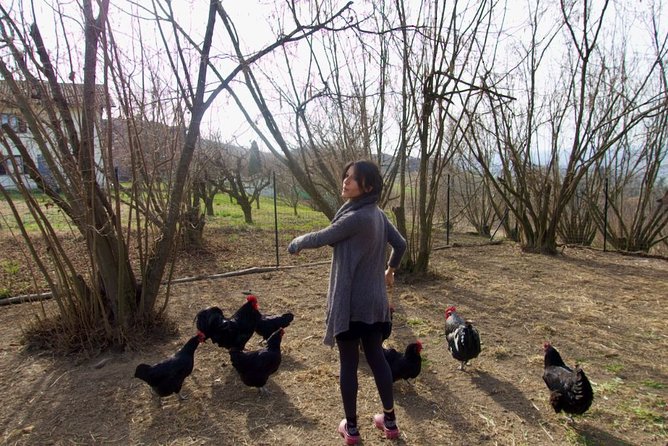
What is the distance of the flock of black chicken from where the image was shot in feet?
8.05

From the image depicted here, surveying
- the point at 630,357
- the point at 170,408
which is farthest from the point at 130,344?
the point at 630,357

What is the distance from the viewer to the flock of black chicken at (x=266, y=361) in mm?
2455

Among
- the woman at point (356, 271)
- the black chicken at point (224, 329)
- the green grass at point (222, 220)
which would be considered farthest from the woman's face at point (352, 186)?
the green grass at point (222, 220)

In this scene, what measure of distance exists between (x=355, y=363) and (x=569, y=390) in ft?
3.98

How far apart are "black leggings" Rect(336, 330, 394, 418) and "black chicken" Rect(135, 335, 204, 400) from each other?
3.74 ft

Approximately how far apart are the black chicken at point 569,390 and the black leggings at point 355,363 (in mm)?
982

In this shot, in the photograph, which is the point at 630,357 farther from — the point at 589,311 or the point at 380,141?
the point at 380,141

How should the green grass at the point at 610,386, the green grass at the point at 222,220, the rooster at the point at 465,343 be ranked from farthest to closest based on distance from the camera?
the green grass at the point at 222,220 → the rooster at the point at 465,343 → the green grass at the point at 610,386

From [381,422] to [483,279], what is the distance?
4167 mm

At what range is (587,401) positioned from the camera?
235 cm

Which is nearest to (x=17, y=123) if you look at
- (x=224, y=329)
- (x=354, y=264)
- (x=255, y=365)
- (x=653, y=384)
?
(x=224, y=329)

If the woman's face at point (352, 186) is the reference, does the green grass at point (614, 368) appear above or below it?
below

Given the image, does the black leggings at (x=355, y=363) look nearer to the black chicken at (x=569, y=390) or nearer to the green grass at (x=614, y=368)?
the black chicken at (x=569, y=390)

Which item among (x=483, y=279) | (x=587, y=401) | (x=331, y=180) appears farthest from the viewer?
(x=483, y=279)
